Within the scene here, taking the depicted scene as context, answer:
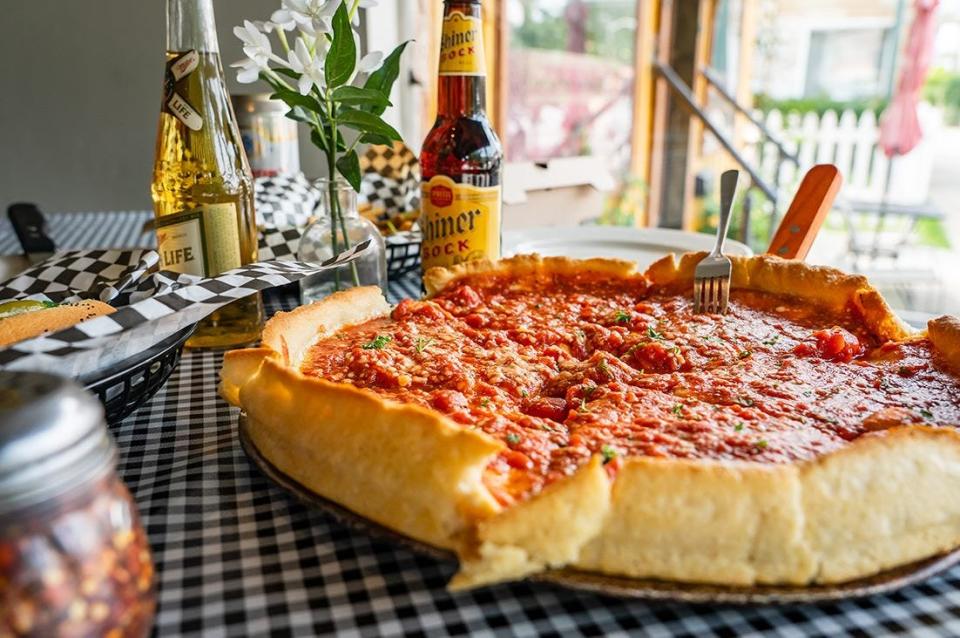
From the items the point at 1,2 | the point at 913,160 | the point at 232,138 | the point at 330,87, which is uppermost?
the point at 1,2

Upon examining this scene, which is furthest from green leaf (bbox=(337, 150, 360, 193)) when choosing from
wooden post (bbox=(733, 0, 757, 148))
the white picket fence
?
wooden post (bbox=(733, 0, 757, 148))

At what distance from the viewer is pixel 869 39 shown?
745 cm

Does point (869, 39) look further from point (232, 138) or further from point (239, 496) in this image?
point (239, 496)

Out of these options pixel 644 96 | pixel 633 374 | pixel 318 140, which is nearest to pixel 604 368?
pixel 633 374

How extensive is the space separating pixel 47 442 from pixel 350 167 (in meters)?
1.11

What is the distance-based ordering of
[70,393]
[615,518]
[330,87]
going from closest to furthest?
[70,393] → [615,518] → [330,87]

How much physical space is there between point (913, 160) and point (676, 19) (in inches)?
109

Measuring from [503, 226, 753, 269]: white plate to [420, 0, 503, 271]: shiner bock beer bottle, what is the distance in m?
0.34

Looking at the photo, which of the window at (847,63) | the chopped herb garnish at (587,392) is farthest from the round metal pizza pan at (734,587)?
the window at (847,63)

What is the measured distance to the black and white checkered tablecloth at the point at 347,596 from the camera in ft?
2.65

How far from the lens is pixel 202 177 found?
163cm

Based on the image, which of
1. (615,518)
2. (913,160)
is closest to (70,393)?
(615,518)

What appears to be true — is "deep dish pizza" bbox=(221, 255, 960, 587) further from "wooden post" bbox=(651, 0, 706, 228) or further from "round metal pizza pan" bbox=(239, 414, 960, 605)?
"wooden post" bbox=(651, 0, 706, 228)

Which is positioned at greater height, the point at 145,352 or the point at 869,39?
the point at 869,39
